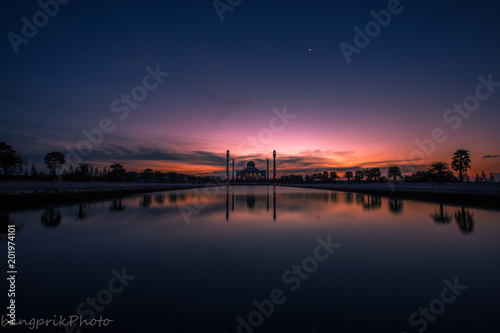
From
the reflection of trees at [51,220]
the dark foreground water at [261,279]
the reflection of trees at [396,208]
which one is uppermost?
the reflection of trees at [51,220]

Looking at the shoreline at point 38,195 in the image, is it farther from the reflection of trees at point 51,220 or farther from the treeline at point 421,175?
the treeline at point 421,175

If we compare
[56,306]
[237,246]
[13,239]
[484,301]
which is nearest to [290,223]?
[237,246]

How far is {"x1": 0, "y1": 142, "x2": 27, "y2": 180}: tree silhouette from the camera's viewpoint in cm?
4303

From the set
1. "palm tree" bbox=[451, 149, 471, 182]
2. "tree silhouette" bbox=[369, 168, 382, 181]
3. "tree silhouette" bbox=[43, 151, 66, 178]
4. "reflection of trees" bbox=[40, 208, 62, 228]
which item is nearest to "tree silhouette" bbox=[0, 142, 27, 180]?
"tree silhouette" bbox=[43, 151, 66, 178]

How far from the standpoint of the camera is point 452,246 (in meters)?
10.4

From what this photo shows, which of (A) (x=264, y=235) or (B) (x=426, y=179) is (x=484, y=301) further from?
(B) (x=426, y=179)

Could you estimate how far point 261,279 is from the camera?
7.10 meters

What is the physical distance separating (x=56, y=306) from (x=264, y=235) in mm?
8811

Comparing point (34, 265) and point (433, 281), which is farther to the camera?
point (34, 265)

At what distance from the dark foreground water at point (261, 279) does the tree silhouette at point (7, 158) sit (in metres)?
43.5

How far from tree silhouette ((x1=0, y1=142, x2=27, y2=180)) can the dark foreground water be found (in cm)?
4354

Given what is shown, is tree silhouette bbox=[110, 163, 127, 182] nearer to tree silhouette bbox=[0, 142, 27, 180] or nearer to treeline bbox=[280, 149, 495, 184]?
tree silhouette bbox=[0, 142, 27, 180]

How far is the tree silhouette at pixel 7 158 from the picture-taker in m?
43.0

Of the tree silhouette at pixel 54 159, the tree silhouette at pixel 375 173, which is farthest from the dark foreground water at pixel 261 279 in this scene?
the tree silhouette at pixel 375 173
